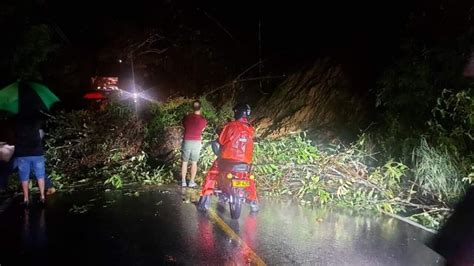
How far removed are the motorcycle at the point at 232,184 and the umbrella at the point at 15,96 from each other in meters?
3.28

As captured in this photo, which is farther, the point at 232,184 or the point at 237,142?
the point at 237,142

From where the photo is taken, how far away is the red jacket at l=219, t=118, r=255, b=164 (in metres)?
8.12

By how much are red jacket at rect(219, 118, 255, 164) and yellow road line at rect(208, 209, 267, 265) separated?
104cm

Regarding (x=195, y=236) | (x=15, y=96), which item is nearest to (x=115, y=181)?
(x=15, y=96)

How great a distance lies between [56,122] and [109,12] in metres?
13.0

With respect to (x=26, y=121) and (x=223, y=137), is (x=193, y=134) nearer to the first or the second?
(x=223, y=137)

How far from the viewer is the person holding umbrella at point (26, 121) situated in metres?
8.67

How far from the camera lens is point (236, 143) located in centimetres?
812

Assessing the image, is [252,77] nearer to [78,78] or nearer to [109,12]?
[109,12]

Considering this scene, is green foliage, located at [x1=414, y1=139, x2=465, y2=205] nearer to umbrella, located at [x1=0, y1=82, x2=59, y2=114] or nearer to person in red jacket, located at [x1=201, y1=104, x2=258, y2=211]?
person in red jacket, located at [x1=201, y1=104, x2=258, y2=211]

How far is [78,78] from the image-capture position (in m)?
29.9

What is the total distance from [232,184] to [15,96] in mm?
4235

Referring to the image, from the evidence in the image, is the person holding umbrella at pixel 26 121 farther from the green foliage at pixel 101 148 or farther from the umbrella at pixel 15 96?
the green foliage at pixel 101 148

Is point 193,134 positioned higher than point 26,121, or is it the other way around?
point 26,121
